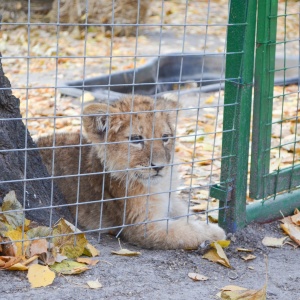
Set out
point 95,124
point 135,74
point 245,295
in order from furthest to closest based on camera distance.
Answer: point 135,74 < point 95,124 < point 245,295

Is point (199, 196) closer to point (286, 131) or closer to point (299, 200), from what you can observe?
point (299, 200)

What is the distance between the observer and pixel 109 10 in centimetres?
1396

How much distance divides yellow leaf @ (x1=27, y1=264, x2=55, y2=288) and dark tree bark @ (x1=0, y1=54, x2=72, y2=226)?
0.32 metres

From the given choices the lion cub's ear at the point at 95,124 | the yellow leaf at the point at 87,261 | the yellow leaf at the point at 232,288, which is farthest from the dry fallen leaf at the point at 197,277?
the lion cub's ear at the point at 95,124

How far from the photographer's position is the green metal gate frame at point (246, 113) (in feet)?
15.1

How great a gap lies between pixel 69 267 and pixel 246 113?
163cm

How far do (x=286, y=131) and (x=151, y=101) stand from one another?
9.75ft

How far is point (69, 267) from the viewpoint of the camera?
409cm

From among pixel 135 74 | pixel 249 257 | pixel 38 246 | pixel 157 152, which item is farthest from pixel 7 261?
pixel 135 74

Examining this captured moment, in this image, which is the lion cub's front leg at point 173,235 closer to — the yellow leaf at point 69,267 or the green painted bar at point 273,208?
the green painted bar at point 273,208

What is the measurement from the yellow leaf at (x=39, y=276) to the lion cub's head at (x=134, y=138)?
1.04 m

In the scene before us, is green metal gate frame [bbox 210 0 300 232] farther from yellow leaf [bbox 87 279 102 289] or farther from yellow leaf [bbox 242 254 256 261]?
yellow leaf [bbox 87 279 102 289]

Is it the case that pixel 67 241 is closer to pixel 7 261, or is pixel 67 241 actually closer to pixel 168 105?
pixel 7 261

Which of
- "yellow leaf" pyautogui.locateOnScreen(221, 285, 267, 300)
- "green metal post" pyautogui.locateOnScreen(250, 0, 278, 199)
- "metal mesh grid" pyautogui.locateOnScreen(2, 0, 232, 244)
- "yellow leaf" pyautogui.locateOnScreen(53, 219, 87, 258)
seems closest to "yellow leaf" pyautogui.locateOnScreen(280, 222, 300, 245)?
"green metal post" pyautogui.locateOnScreen(250, 0, 278, 199)
